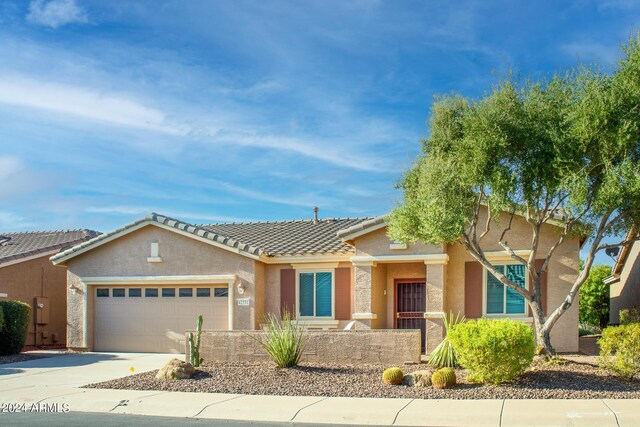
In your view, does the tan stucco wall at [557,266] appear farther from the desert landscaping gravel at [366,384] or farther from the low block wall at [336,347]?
the low block wall at [336,347]

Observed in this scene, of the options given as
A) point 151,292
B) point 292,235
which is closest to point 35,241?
point 151,292

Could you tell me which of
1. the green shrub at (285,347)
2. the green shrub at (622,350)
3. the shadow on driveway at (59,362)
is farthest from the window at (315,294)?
the green shrub at (622,350)

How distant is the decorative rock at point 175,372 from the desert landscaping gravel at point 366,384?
20cm

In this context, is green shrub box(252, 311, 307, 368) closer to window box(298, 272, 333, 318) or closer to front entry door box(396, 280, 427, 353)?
window box(298, 272, 333, 318)

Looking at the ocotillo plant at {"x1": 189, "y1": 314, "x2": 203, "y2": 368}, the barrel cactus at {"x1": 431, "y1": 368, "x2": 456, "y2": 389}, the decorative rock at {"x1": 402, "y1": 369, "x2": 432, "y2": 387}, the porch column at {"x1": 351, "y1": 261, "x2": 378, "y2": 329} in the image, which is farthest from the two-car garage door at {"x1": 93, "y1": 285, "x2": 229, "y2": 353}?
the barrel cactus at {"x1": 431, "y1": 368, "x2": 456, "y2": 389}

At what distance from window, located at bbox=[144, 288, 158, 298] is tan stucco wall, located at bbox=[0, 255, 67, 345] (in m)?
5.48

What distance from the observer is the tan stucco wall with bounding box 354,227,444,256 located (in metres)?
→ 21.4

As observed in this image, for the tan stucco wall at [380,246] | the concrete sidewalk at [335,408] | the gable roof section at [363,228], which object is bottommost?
the concrete sidewalk at [335,408]

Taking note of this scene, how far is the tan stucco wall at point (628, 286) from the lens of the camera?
27.7 m

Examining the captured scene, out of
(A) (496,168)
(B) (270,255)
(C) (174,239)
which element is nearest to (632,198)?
(A) (496,168)

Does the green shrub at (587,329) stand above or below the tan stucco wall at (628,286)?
below

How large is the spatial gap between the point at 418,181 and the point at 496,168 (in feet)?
7.84

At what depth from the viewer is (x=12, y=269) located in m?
26.9

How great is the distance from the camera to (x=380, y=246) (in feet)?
71.6
